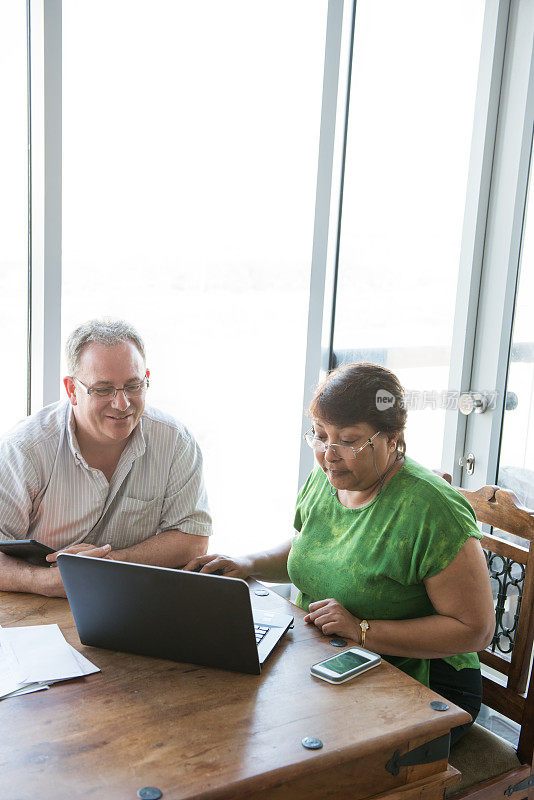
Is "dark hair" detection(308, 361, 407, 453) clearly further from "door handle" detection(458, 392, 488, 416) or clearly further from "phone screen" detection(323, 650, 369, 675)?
"door handle" detection(458, 392, 488, 416)

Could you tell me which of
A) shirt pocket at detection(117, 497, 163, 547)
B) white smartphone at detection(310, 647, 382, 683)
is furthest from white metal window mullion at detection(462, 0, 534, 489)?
white smartphone at detection(310, 647, 382, 683)

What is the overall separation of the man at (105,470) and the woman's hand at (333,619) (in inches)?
18.5

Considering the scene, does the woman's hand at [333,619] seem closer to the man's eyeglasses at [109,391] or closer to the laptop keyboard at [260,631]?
the laptop keyboard at [260,631]

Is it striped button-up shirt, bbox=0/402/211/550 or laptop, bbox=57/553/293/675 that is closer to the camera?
laptop, bbox=57/553/293/675

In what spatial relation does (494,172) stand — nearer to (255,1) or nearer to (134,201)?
(255,1)

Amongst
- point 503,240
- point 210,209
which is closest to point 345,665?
point 210,209

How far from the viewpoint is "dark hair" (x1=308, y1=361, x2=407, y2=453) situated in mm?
1575

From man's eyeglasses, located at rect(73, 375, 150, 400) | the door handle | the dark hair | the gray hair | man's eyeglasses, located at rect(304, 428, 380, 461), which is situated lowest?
the door handle

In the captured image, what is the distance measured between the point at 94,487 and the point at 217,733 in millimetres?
842

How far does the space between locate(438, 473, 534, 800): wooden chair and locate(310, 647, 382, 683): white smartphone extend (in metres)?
0.36

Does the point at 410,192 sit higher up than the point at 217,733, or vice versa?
the point at 410,192

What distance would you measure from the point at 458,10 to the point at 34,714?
2.67m

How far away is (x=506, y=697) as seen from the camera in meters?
1.63

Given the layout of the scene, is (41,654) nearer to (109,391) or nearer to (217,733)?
(217,733)
